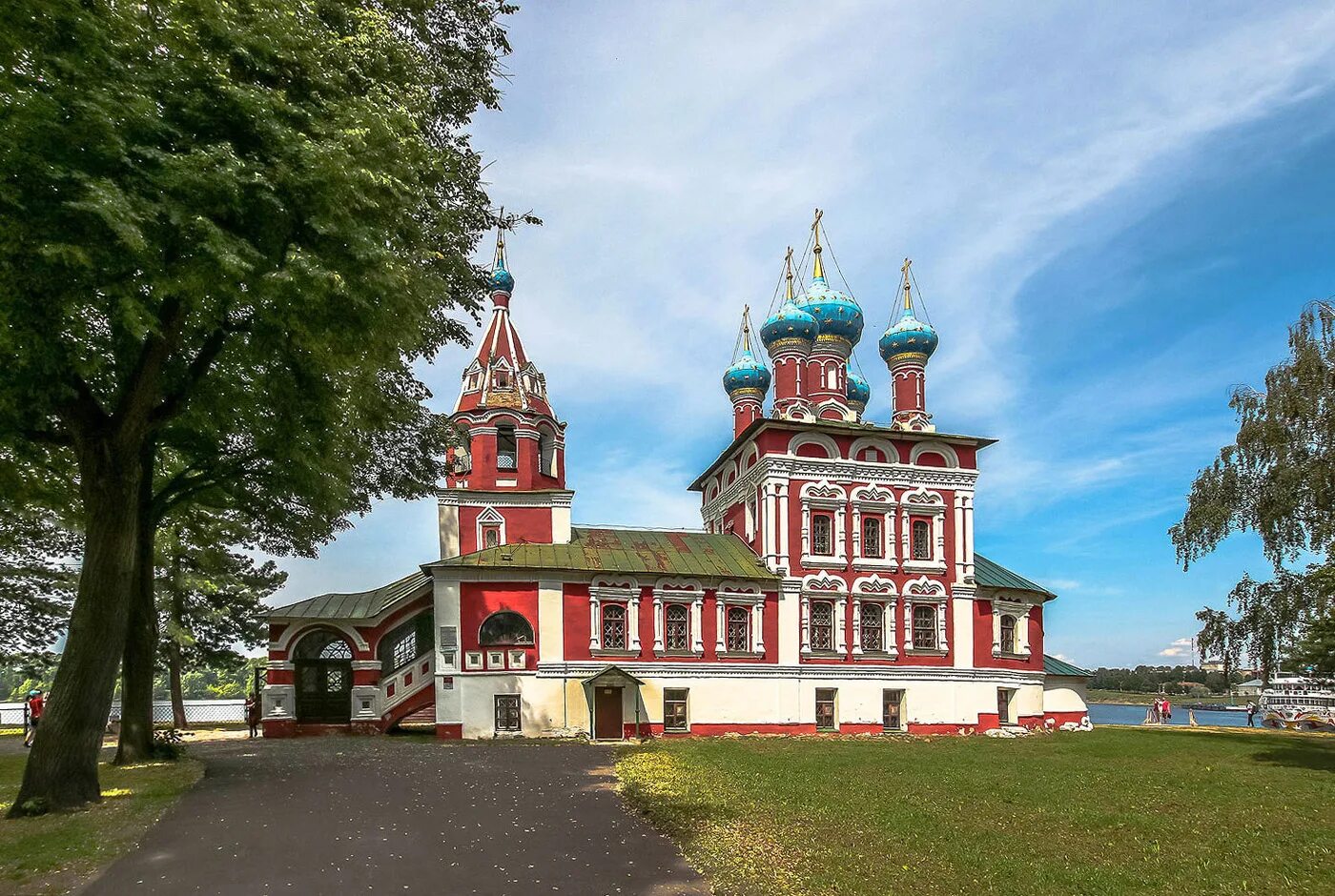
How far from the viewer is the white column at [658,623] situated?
28000 millimetres

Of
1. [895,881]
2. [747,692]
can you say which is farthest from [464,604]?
[895,881]

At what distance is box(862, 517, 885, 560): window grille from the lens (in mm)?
30516

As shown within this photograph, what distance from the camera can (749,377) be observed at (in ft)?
130

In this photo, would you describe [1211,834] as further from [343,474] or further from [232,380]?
[232,380]

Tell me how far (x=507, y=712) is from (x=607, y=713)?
3.09 m

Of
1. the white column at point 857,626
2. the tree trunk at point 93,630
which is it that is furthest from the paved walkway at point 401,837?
the white column at point 857,626

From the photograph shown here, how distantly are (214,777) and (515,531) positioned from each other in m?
14.7

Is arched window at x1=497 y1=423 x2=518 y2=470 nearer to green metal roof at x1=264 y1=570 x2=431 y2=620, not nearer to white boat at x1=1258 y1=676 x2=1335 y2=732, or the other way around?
green metal roof at x1=264 y1=570 x2=431 y2=620

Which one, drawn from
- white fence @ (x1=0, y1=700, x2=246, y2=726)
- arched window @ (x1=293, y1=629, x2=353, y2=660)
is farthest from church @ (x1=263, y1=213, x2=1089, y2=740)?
white fence @ (x1=0, y1=700, x2=246, y2=726)

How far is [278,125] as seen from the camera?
1118 centimetres

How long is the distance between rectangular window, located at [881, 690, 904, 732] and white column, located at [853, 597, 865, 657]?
1.71m

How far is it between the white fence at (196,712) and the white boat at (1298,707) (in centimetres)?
4494

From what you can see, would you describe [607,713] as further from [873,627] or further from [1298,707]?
[1298,707]

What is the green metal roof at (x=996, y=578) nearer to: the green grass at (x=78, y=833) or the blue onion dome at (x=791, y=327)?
the blue onion dome at (x=791, y=327)
